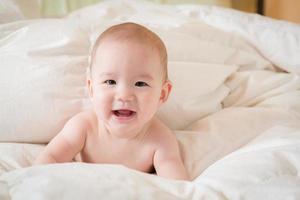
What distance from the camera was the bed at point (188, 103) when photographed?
0.69 m

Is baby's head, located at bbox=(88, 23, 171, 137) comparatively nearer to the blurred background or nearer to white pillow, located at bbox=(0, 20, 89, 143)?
white pillow, located at bbox=(0, 20, 89, 143)

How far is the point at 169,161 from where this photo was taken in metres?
0.95

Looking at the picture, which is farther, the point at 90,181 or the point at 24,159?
the point at 24,159

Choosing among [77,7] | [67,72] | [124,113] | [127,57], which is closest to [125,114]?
[124,113]

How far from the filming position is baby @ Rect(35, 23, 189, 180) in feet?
2.90

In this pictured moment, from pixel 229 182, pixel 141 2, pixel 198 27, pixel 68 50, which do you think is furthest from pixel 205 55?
pixel 229 182

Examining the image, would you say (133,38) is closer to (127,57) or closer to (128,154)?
(127,57)

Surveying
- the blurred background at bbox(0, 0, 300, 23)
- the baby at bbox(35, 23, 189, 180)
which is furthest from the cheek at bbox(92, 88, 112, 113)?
the blurred background at bbox(0, 0, 300, 23)

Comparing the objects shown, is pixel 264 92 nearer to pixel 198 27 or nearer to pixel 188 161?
pixel 198 27

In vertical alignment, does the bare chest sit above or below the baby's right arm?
below

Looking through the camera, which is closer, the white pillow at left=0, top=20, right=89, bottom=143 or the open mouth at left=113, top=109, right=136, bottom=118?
the open mouth at left=113, top=109, right=136, bottom=118

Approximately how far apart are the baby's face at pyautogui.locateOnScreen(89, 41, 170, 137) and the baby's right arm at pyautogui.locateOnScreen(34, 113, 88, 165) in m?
0.11

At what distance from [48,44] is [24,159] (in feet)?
1.14

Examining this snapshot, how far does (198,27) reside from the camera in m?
1.39
